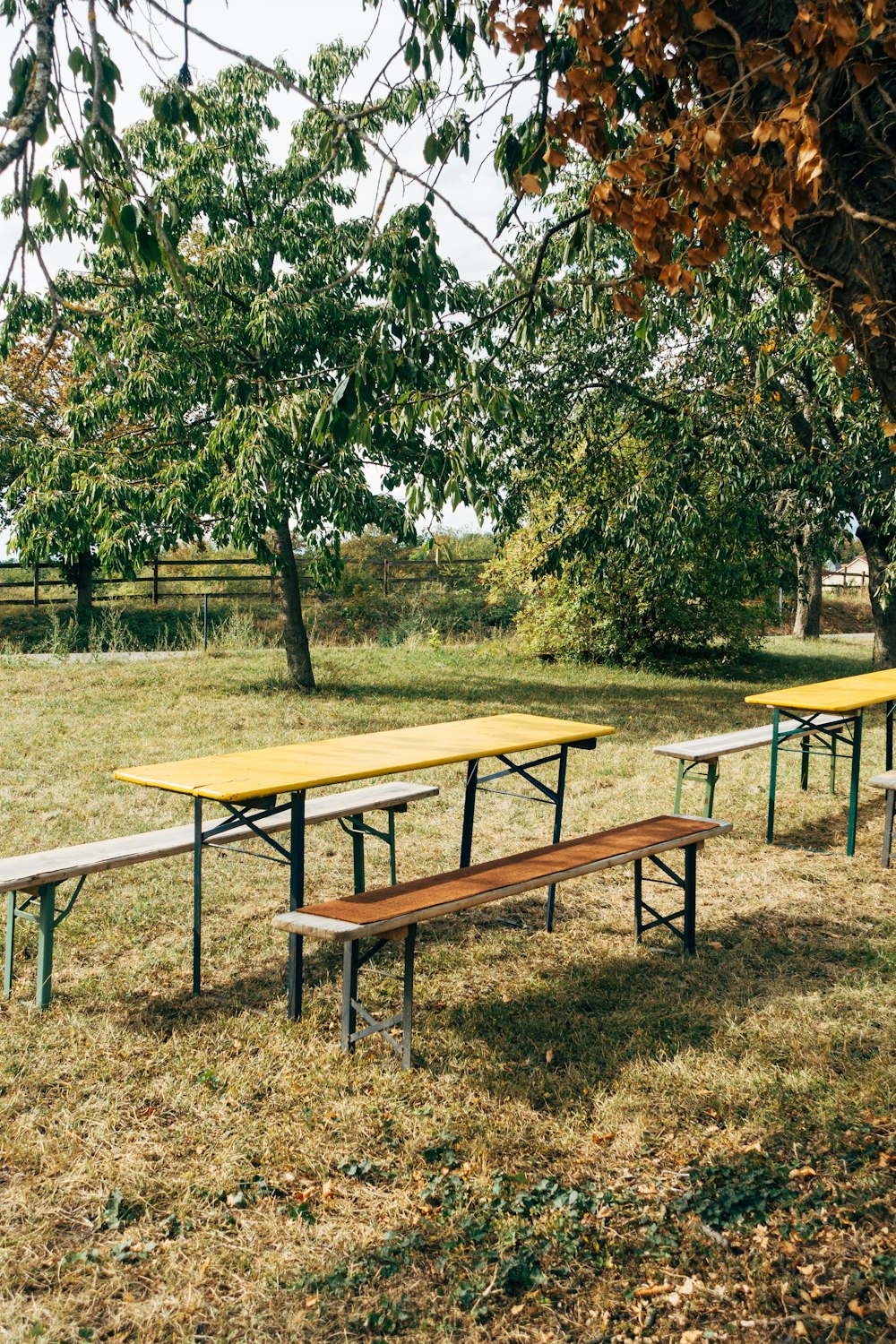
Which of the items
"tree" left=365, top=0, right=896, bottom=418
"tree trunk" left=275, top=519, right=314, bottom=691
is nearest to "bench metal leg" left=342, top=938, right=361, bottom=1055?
"tree" left=365, top=0, right=896, bottom=418

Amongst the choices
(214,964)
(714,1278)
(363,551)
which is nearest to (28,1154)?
(214,964)

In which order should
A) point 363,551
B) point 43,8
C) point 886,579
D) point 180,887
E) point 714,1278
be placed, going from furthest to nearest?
point 363,551 → point 886,579 → point 180,887 → point 43,8 → point 714,1278

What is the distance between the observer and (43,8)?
9.55 feet

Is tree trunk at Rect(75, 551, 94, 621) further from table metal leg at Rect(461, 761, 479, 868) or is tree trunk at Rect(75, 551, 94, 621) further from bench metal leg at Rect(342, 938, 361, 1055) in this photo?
bench metal leg at Rect(342, 938, 361, 1055)

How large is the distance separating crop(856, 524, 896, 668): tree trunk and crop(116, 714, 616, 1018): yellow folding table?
292 inches

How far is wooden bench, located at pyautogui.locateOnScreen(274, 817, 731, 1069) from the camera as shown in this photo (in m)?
3.73

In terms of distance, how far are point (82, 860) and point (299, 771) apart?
37.1 inches

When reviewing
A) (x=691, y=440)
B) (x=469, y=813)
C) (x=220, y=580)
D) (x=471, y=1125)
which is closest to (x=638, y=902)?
(x=469, y=813)

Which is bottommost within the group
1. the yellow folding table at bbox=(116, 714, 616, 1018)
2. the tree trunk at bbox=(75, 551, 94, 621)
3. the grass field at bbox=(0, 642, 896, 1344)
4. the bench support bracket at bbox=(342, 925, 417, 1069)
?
the grass field at bbox=(0, 642, 896, 1344)

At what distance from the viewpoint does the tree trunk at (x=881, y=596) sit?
12547 mm

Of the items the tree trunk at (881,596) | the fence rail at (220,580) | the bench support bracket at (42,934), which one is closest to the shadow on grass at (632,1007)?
the bench support bracket at (42,934)

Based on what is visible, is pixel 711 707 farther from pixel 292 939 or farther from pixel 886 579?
pixel 292 939

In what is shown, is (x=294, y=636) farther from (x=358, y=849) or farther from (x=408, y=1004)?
(x=408, y=1004)

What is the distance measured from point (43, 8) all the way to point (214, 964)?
3663 millimetres
